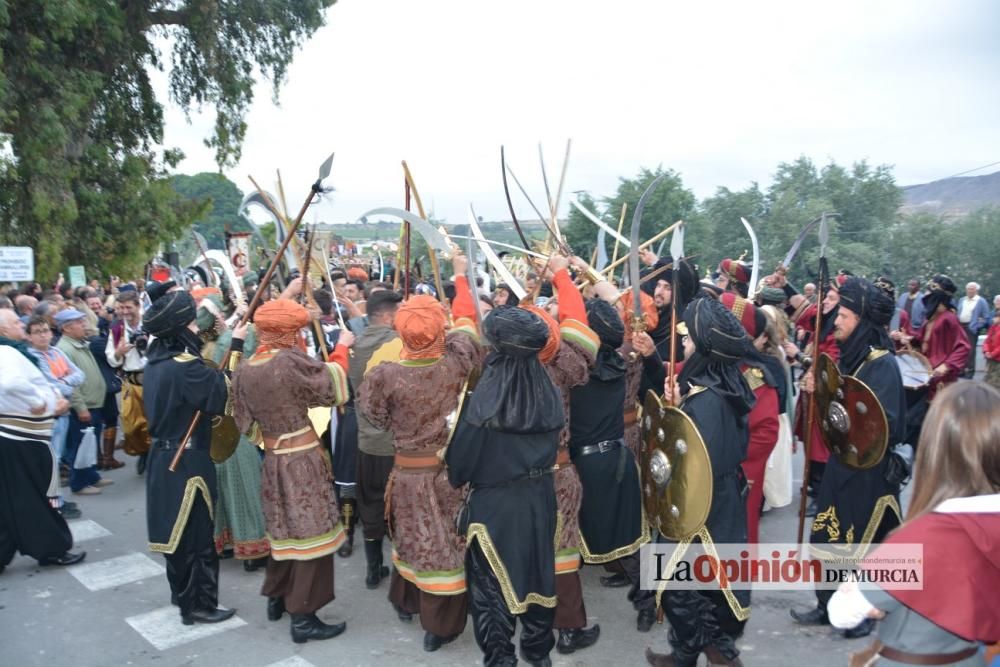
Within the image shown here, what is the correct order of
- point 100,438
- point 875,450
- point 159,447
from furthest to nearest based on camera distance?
point 100,438, point 159,447, point 875,450

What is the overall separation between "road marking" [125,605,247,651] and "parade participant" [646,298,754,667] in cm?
251

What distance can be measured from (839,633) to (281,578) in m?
3.01

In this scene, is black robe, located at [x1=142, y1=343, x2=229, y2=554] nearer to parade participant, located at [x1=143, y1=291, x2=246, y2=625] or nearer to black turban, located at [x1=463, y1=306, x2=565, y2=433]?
parade participant, located at [x1=143, y1=291, x2=246, y2=625]

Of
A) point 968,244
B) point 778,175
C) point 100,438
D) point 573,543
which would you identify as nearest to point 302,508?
point 573,543

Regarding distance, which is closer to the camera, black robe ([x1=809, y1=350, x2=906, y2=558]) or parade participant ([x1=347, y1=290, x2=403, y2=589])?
black robe ([x1=809, y1=350, x2=906, y2=558])

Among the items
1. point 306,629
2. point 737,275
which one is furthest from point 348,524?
point 737,275

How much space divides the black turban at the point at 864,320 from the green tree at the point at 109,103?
47.5 ft

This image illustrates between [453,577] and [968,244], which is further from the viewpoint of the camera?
[968,244]

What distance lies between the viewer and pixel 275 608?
14.4 feet

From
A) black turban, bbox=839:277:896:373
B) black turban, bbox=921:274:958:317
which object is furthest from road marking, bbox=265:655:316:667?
black turban, bbox=921:274:958:317

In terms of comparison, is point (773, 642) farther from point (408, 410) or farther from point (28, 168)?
point (28, 168)

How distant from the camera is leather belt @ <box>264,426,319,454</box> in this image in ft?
13.3

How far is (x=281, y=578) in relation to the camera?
13.7 feet

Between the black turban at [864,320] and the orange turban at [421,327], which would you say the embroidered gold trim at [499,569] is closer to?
the orange turban at [421,327]
